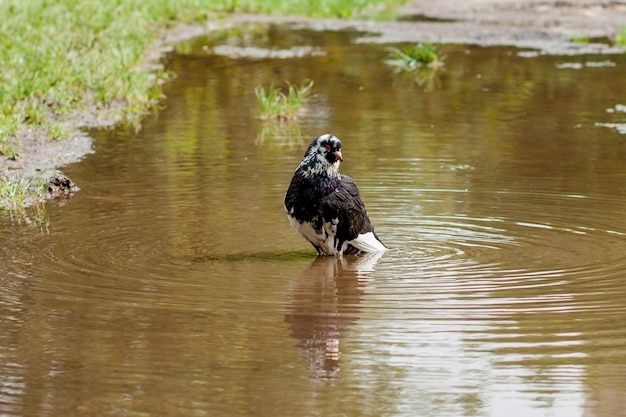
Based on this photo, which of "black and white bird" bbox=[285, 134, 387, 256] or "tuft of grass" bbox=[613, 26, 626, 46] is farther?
"tuft of grass" bbox=[613, 26, 626, 46]

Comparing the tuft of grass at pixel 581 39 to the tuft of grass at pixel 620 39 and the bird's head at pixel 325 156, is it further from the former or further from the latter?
the bird's head at pixel 325 156

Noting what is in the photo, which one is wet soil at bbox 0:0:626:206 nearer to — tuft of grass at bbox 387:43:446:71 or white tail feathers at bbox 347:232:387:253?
tuft of grass at bbox 387:43:446:71

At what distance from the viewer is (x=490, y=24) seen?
90.8 ft

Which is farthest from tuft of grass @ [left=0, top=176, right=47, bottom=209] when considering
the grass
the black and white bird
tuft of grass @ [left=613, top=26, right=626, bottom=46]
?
tuft of grass @ [left=613, top=26, right=626, bottom=46]

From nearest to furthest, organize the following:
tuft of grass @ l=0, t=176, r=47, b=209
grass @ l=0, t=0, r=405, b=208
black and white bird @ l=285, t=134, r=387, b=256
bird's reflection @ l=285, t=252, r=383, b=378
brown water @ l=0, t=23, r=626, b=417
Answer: brown water @ l=0, t=23, r=626, b=417 → bird's reflection @ l=285, t=252, r=383, b=378 → black and white bird @ l=285, t=134, r=387, b=256 → tuft of grass @ l=0, t=176, r=47, b=209 → grass @ l=0, t=0, r=405, b=208

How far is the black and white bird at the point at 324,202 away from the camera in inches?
341

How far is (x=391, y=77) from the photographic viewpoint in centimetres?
1967

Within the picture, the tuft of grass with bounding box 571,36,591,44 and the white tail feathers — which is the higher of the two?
the tuft of grass with bounding box 571,36,591,44

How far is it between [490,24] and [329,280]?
20099 millimetres

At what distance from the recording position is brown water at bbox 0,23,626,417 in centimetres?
587

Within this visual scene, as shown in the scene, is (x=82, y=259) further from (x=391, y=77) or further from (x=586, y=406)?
(x=391, y=77)

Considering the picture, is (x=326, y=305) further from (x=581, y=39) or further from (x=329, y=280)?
(x=581, y=39)

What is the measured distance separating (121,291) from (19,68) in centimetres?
858

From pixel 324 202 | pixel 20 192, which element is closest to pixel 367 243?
pixel 324 202
